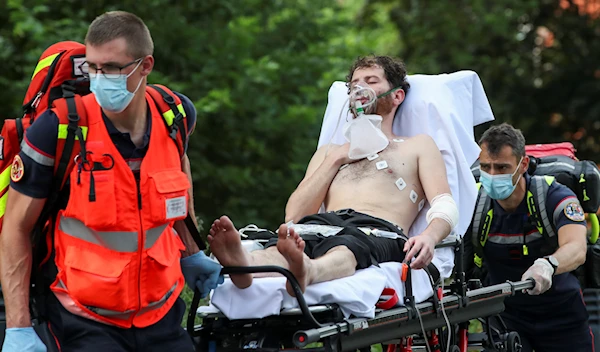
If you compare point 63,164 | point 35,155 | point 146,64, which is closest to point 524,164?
point 146,64

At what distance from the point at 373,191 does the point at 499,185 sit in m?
1.02

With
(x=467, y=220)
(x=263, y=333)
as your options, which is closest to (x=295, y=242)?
(x=263, y=333)

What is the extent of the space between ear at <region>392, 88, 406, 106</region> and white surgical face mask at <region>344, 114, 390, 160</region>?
0.33 metres

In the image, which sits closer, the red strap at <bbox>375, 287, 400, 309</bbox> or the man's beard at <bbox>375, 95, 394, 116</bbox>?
the red strap at <bbox>375, 287, 400, 309</bbox>

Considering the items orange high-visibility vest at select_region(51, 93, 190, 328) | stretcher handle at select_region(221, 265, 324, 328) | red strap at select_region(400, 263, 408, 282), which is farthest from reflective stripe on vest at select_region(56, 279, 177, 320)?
red strap at select_region(400, 263, 408, 282)

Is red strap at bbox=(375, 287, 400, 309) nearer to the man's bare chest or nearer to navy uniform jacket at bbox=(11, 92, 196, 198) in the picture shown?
the man's bare chest

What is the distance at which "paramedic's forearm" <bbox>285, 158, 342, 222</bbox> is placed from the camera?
581 cm

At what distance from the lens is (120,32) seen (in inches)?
142

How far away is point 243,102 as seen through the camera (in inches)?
435

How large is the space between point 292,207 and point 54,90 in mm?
2306

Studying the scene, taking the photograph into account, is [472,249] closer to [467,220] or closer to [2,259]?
[467,220]

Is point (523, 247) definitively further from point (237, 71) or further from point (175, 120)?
point (237, 71)

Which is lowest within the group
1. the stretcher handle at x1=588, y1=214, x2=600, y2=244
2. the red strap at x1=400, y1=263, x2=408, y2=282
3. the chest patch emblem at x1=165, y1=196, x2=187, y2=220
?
the stretcher handle at x1=588, y1=214, x2=600, y2=244

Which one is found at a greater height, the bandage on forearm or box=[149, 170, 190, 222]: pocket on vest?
box=[149, 170, 190, 222]: pocket on vest
